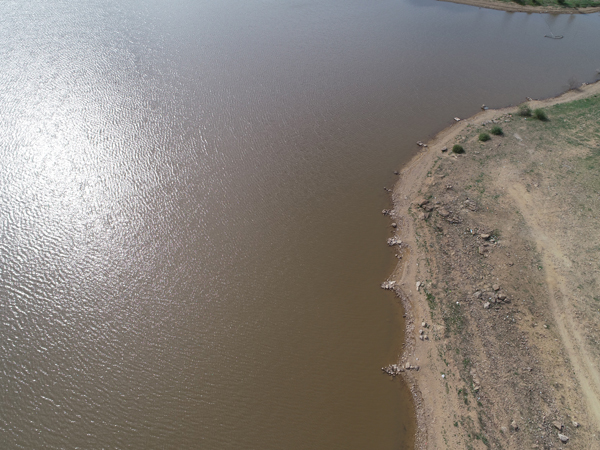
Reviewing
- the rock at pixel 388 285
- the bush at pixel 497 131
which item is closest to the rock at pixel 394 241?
the rock at pixel 388 285

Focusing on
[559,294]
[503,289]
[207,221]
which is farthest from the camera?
[207,221]

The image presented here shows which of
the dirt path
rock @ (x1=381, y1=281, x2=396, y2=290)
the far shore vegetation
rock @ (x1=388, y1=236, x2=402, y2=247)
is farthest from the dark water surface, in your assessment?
the far shore vegetation

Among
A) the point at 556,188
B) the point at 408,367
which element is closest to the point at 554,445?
the point at 408,367

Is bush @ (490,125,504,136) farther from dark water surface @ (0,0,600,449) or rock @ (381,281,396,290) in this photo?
rock @ (381,281,396,290)

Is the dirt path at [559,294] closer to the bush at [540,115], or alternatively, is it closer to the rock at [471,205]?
the rock at [471,205]

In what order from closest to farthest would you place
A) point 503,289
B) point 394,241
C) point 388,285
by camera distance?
1. point 503,289
2. point 388,285
3. point 394,241

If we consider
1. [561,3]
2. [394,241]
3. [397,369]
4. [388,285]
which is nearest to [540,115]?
[394,241]

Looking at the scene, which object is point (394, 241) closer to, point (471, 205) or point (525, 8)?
point (471, 205)
